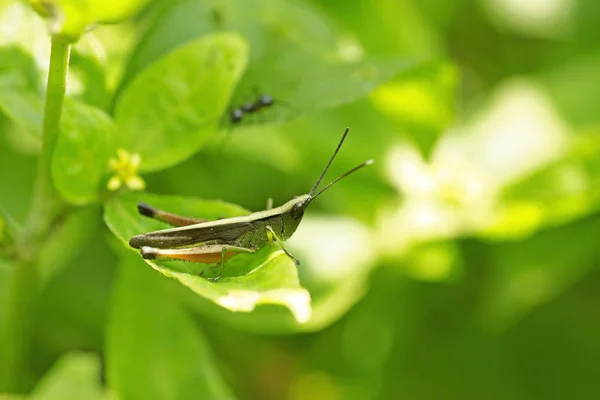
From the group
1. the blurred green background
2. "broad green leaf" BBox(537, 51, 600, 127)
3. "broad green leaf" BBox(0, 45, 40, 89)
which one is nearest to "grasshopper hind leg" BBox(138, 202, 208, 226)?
"broad green leaf" BBox(0, 45, 40, 89)

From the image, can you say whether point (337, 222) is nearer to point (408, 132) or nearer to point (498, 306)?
point (408, 132)

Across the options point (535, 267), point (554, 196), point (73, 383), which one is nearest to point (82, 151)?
point (73, 383)

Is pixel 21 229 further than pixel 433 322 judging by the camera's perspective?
No

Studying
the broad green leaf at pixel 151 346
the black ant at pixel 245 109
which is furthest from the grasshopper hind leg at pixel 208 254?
the black ant at pixel 245 109

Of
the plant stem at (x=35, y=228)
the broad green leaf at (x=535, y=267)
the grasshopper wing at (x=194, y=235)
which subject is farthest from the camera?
the broad green leaf at (x=535, y=267)

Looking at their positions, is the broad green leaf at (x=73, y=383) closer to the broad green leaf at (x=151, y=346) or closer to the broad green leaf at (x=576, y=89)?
the broad green leaf at (x=151, y=346)

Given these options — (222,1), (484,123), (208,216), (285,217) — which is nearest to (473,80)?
(484,123)

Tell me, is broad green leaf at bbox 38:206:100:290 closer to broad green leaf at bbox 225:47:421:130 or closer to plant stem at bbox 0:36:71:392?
plant stem at bbox 0:36:71:392
